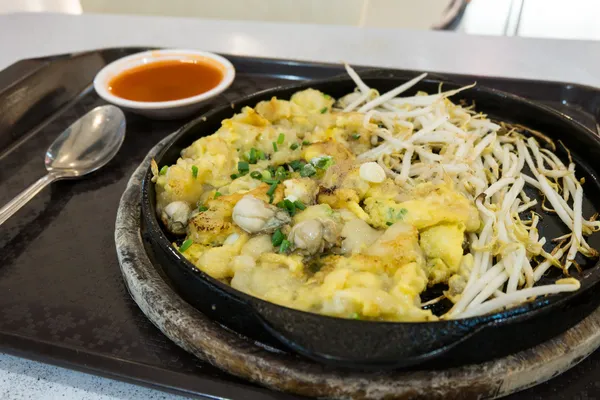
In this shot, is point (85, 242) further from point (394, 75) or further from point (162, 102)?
point (394, 75)

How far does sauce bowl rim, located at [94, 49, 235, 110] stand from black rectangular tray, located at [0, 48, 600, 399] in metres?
0.14

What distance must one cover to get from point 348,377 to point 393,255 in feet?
1.11

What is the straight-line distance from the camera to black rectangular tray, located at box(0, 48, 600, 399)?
4.08 ft

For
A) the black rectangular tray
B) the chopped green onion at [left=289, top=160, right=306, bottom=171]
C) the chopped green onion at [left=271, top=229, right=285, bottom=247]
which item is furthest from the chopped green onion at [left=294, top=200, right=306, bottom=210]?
the black rectangular tray

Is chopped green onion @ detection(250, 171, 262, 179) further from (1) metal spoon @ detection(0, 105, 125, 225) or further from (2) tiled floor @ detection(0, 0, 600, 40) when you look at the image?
(2) tiled floor @ detection(0, 0, 600, 40)

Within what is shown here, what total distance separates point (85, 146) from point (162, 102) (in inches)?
15.3

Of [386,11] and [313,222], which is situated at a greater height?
[313,222]

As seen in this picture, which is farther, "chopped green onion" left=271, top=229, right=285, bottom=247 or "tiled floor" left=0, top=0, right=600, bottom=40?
"tiled floor" left=0, top=0, right=600, bottom=40

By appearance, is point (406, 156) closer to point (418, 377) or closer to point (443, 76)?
point (443, 76)

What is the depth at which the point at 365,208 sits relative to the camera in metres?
1.57

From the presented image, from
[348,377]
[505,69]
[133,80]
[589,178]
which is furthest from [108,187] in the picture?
[505,69]

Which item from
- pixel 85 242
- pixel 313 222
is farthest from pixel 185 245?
pixel 85 242

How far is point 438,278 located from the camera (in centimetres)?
136

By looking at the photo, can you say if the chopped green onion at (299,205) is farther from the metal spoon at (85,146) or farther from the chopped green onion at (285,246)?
the metal spoon at (85,146)
